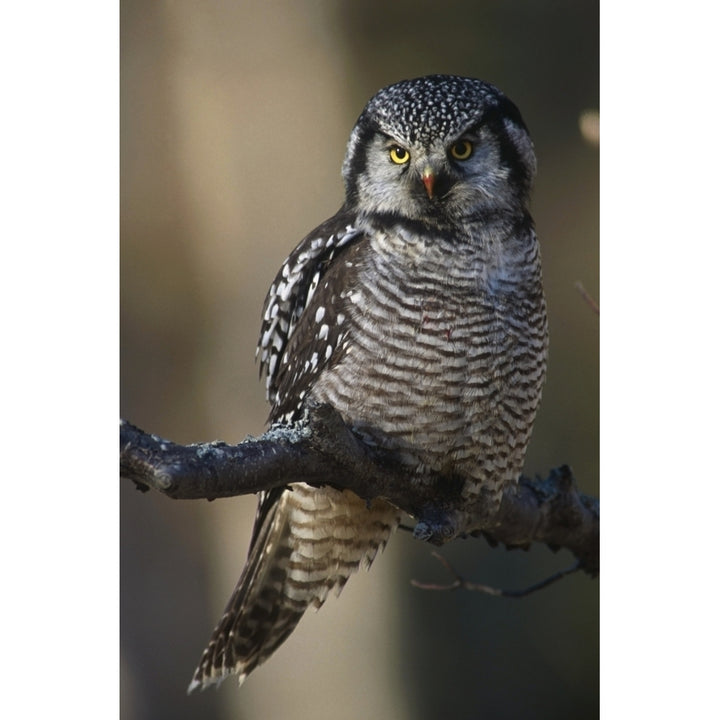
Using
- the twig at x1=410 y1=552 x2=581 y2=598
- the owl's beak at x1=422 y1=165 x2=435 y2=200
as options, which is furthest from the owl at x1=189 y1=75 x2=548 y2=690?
the twig at x1=410 y1=552 x2=581 y2=598

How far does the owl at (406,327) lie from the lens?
7.57ft

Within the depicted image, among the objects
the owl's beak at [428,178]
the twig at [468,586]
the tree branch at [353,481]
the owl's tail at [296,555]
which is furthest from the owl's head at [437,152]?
the twig at [468,586]

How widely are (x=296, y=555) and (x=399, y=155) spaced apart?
1.03 meters

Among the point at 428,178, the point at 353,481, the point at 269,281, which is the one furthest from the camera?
the point at 269,281

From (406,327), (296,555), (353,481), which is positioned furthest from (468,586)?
(406,327)

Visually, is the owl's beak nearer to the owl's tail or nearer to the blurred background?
the blurred background

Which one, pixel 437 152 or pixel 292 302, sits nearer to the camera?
pixel 437 152

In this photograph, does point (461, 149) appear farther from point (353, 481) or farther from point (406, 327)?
point (353, 481)

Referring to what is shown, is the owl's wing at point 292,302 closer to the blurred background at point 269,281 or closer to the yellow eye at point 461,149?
the blurred background at point 269,281

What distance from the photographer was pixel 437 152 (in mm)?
2297

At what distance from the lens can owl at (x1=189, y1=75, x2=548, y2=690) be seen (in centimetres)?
231

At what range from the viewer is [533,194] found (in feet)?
8.40

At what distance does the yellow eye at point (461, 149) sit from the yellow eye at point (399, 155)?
0.11 m
